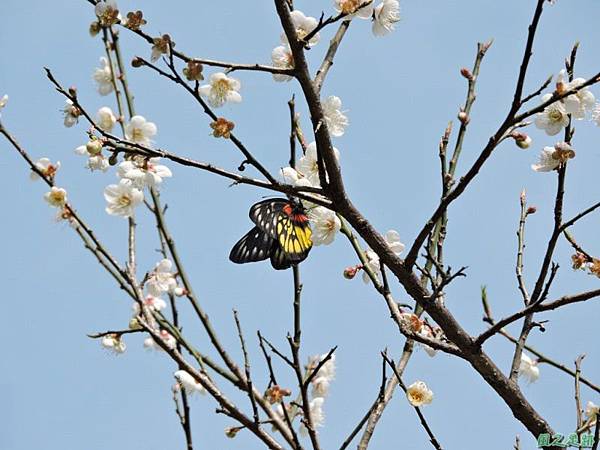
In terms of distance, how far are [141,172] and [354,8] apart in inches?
39.6

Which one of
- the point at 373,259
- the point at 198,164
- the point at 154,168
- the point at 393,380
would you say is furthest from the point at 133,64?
the point at 393,380

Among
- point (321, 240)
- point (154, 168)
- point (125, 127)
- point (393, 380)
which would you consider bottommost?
point (393, 380)

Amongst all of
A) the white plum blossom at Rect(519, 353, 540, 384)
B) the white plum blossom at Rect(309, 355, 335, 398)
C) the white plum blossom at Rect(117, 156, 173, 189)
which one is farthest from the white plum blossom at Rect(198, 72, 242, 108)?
the white plum blossom at Rect(519, 353, 540, 384)

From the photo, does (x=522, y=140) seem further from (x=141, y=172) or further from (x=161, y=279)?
(x=161, y=279)

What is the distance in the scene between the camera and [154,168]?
9.09 feet

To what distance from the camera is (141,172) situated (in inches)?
103

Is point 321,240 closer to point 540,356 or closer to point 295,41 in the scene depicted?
point 295,41

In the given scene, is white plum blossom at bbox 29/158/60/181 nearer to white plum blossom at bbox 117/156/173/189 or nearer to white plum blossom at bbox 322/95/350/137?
white plum blossom at bbox 117/156/173/189

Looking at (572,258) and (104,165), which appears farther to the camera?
(104,165)

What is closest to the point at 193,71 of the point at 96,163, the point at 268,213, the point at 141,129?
the point at 268,213

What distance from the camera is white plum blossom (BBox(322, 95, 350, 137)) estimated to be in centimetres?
247

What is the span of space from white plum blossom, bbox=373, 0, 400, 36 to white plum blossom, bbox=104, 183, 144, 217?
142 centimetres

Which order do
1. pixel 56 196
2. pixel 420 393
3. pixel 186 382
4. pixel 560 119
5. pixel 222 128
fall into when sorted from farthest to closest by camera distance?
pixel 56 196
pixel 186 382
pixel 420 393
pixel 560 119
pixel 222 128

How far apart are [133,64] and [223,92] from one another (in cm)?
53
